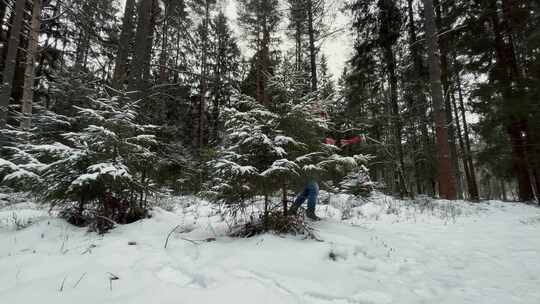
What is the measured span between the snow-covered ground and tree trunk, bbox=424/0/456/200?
3.74 meters

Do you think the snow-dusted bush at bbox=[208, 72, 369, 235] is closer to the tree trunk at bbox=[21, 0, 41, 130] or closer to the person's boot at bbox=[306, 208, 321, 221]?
the person's boot at bbox=[306, 208, 321, 221]

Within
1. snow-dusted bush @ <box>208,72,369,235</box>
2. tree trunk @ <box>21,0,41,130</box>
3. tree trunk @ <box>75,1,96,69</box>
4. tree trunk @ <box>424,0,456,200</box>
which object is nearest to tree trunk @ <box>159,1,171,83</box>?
tree trunk @ <box>75,1,96,69</box>

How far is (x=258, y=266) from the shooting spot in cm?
258

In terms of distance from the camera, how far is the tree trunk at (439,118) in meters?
7.82

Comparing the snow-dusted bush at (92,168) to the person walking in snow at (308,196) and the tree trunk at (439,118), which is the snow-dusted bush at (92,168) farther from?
the tree trunk at (439,118)

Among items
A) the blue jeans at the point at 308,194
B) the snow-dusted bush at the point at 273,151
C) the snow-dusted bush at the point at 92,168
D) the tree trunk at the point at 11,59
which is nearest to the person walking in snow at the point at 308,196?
the blue jeans at the point at 308,194

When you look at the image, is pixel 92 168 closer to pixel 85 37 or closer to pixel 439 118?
pixel 439 118

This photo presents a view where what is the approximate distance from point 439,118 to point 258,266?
25.7 feet

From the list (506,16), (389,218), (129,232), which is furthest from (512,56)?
(129,232)

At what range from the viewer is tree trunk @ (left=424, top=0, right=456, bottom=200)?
7820mm

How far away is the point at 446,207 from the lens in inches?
269

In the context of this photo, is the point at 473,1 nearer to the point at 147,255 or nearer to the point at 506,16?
the point at 506,16

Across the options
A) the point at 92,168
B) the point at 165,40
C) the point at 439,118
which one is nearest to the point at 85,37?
the point at 165,40

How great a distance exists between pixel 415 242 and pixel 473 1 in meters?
11.6
